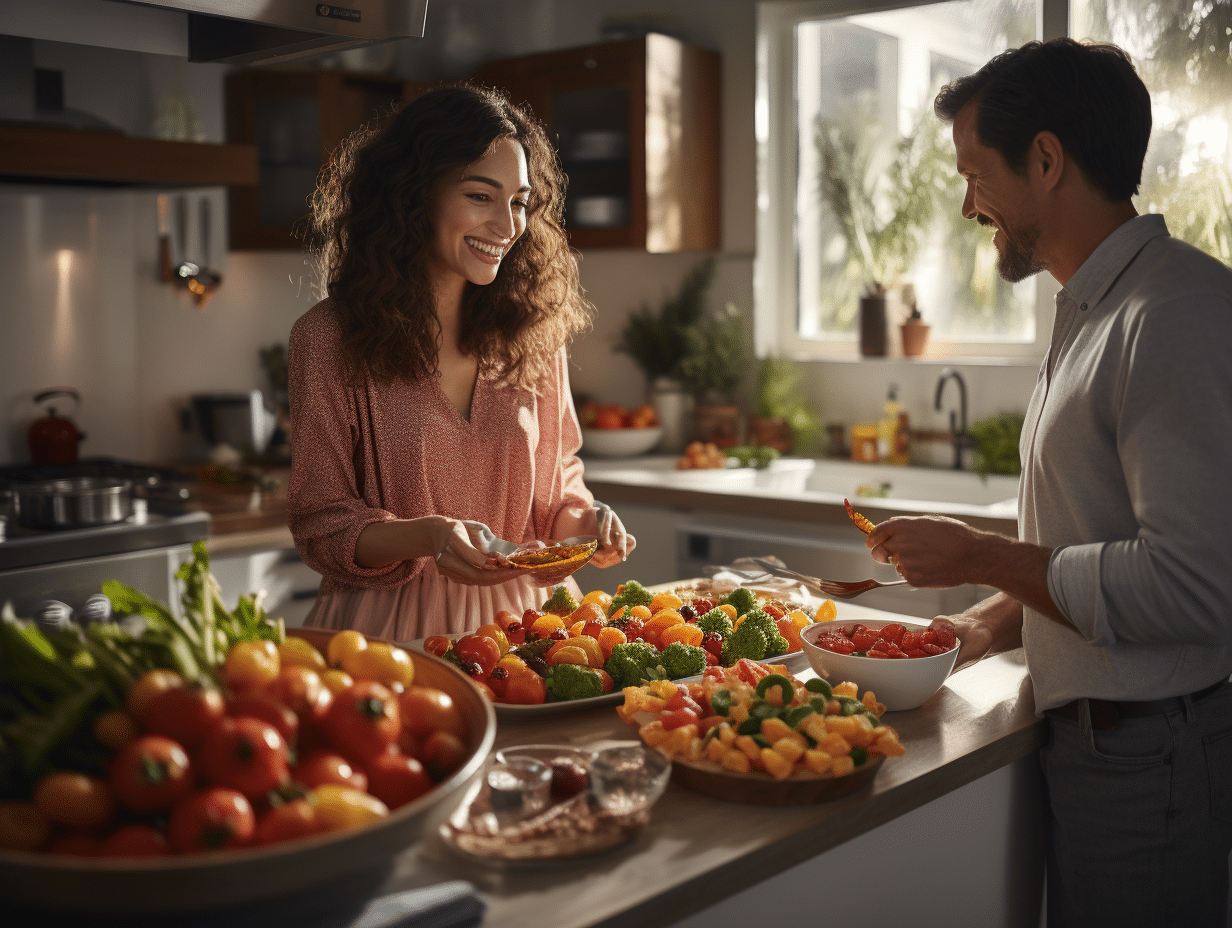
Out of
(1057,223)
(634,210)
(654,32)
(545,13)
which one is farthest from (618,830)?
(545,13)

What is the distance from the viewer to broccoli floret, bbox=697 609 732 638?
1604mm

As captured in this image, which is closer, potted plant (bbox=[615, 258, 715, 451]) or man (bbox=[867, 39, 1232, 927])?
man (bbox=[867, 39, 1232, 927])

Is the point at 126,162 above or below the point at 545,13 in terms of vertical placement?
below

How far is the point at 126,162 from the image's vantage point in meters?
3.05

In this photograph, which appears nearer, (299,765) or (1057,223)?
(299,765)

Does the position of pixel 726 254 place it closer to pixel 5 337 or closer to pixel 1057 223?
pixel 5 337

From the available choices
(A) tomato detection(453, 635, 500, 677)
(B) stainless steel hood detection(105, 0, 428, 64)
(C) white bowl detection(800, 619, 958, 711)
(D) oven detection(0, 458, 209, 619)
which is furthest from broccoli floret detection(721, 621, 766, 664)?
(D) oven detection(0, 458, 209, 619)

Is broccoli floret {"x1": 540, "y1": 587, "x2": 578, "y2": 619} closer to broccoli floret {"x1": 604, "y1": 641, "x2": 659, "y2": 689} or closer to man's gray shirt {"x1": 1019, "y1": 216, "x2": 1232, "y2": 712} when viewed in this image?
broccoli floret {"x1": 604, "y1": 641, "x2": 659, "y2": 689}

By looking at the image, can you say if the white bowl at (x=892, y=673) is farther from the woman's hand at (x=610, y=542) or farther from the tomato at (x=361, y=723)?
the tomato at (x=361, y=723)

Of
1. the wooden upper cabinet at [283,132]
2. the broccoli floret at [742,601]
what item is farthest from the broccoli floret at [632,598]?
the wooden upper cabinet at [283,132]

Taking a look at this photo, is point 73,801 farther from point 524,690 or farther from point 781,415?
point 781,415

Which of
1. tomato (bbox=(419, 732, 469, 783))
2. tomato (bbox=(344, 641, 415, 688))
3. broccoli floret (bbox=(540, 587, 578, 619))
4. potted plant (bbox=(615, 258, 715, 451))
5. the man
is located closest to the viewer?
tomato (bbox=(419, 732, 469, 783))

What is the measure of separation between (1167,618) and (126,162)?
2.83 meters

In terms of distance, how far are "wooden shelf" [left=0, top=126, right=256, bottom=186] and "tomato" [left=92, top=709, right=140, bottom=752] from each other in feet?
7.95
